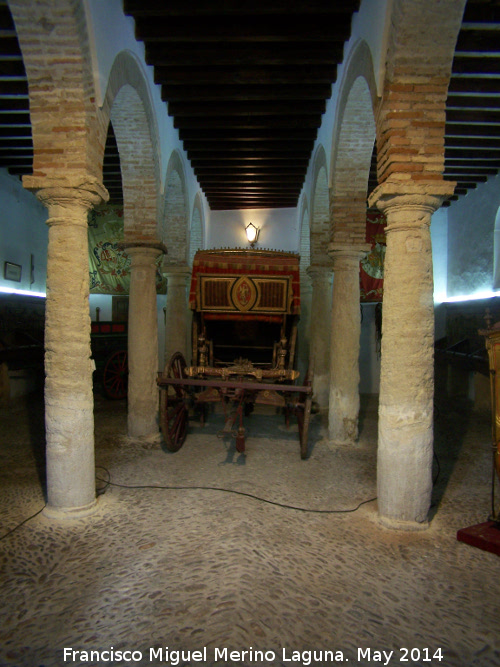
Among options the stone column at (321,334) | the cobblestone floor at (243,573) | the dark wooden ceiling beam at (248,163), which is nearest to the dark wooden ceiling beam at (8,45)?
the dark wooden ceiling beam at (248,163)

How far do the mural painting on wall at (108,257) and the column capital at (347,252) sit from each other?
20.7 feet

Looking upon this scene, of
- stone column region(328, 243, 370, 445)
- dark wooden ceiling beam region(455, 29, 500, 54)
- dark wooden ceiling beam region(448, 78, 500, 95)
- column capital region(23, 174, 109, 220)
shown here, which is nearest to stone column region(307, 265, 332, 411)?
stone column region(328, 243, 370, 445)

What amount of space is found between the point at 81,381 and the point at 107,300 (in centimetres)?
970

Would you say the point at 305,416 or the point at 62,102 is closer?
the point at 62,102

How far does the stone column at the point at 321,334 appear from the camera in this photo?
841 centimetres

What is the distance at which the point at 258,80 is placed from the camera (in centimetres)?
597

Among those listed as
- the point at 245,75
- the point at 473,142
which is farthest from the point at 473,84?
the point at 245,75

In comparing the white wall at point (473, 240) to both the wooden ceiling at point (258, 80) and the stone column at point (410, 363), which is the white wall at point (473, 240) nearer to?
the wooden ceiling at point (258, 80)

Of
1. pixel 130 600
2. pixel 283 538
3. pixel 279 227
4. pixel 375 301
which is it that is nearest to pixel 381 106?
pixel 283 538

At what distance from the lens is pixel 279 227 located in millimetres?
12562

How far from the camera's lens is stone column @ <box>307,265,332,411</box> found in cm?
841

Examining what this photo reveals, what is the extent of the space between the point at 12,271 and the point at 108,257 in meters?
2.48

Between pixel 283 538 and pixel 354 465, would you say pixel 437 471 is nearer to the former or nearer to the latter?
pixel 354 465

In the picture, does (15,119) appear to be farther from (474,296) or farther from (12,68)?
(474,296)
